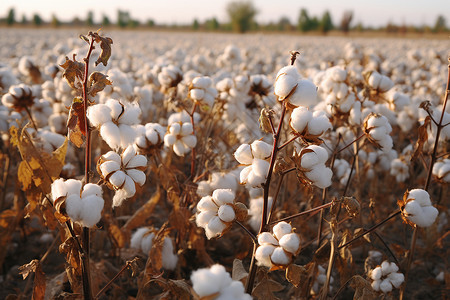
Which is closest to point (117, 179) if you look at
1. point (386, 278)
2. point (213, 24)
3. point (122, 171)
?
point (122, 171)

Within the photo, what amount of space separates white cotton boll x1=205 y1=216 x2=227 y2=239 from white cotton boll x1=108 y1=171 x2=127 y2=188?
27 cm

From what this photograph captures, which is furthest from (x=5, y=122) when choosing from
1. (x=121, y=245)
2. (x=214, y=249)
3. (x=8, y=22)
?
(x=8, y=22)

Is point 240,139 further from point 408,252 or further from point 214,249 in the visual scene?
point 408,252

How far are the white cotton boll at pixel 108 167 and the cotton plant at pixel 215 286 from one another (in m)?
0.46

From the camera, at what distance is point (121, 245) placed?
6.61 feet

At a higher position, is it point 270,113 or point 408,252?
point 270,113

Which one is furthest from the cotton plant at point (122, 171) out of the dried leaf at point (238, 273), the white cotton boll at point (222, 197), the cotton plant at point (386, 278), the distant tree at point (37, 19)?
the distant tree at point (37, 19)

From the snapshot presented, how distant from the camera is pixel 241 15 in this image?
199 ft

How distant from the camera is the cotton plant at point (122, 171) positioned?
113cm

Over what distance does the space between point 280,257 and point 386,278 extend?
73cm

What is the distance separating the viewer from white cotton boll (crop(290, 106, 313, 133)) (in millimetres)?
1064

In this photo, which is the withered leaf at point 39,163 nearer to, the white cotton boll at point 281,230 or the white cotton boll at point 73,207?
the white cotton boll at point 73,207

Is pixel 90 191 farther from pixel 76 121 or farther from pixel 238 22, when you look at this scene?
pixel 238 22

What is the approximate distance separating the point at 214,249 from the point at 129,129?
53.8 inches
